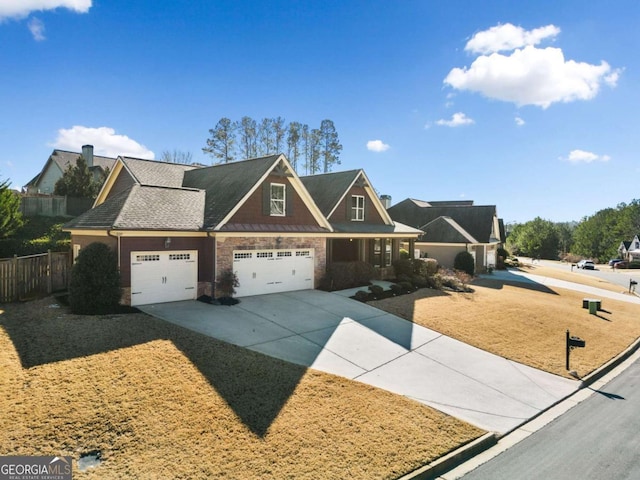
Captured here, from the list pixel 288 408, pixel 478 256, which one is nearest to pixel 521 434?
pixel 288 408

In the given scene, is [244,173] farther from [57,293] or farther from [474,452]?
[474,452]

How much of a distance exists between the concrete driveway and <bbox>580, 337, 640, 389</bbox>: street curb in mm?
646

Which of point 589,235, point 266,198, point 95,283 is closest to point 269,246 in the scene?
point 266,198

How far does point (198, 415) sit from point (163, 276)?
9.17 metres

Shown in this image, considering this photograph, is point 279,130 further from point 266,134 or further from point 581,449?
point 581,449

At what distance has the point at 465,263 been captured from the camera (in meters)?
31.1

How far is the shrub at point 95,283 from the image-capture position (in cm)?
1278

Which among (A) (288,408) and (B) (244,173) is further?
(B) (244,173)

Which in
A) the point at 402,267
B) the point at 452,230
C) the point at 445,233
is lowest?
the point at 402,267

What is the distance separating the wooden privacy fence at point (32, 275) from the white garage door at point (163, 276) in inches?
180

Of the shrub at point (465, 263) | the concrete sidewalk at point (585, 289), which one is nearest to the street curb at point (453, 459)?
the concrete sidewalk at point (585, 289)

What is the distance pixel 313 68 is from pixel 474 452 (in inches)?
833

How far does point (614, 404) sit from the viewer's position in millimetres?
9789

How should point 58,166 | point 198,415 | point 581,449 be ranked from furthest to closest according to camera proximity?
point 58,166
point 581,449
point 198,415
